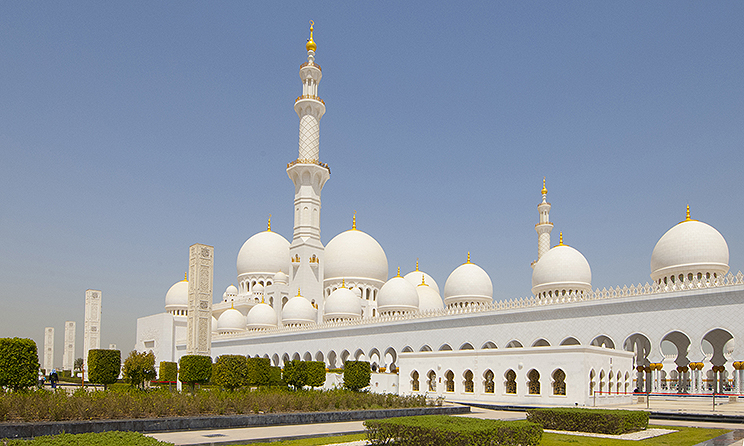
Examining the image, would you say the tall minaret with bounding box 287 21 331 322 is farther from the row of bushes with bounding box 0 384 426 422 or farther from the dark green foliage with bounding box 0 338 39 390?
the dark green foliage with bounding box 0 338 39 390

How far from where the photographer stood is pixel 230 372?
1969cm

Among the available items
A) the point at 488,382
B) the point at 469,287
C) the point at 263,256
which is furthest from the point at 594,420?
the point at 263,256

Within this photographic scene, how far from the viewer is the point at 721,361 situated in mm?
28578

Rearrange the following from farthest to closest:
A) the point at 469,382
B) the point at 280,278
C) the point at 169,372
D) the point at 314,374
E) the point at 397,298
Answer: the point at 280,278 → the point at 397,298 → the point at 169,372 → the point at 469,382 → the point at 314,374

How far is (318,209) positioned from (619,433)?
33.4m

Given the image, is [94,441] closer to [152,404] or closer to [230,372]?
[152,404]

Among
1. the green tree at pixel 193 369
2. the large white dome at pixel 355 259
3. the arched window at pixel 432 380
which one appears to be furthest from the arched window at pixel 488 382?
the large white dome at pixel 355 259

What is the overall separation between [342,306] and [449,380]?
52.1 feet

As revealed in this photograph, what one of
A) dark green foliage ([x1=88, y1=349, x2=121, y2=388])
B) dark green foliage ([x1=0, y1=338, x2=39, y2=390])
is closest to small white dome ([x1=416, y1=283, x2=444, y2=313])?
Result: dark green foliage ([x1=88, y1=349, x2=121, y2=388])

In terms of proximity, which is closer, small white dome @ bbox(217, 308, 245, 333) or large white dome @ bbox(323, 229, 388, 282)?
large white dome @ bbox(323, 229, 388, 282)

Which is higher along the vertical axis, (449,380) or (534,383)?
(534,383)

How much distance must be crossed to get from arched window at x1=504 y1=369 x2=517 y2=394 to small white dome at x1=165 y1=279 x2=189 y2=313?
128ft

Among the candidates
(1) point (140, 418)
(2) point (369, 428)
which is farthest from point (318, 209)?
(2) point (369, 428)

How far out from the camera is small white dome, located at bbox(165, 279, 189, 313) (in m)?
55.7
